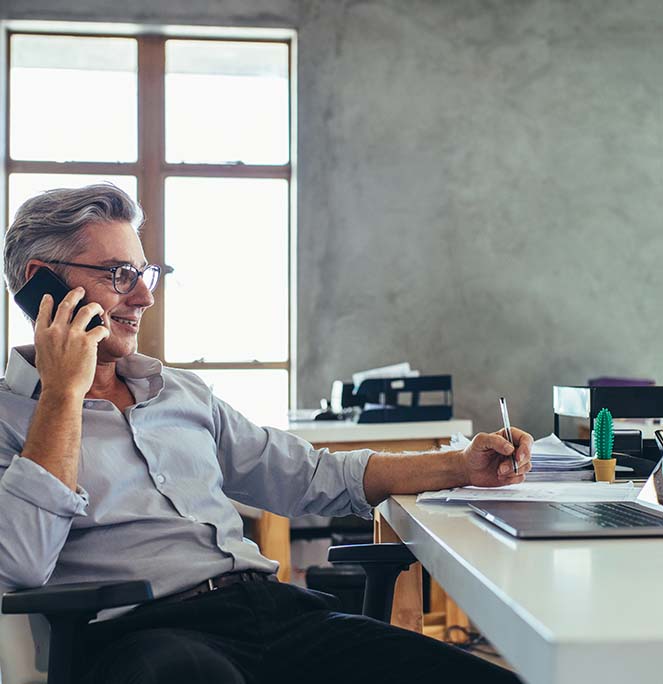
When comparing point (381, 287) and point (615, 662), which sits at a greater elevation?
point (381, 287)

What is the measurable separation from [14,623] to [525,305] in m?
4.18

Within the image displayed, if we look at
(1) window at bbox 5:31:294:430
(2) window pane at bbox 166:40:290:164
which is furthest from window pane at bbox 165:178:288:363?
(2) window pane at bbox 166:40:290:164

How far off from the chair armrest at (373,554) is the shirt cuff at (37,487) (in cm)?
40

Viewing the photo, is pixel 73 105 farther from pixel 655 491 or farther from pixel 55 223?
pixel 655 491

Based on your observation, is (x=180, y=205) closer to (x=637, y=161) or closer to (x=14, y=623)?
(x=637, y=161)

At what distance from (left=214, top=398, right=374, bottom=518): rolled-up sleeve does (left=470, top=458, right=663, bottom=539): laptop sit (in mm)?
410

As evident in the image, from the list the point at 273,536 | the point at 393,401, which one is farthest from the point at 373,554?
the point at 393,401

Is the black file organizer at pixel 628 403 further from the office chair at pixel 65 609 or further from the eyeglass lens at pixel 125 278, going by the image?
the eyeglass lens at pixel 125 278

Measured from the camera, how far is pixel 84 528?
52.4 inches

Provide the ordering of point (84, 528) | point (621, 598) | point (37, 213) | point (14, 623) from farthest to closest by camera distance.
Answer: point (37, 213), point (84, 528), point (14, 623), point (621, 598)

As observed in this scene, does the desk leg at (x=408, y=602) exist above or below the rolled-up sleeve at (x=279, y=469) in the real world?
below

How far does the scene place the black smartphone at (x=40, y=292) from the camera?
1.49 meters

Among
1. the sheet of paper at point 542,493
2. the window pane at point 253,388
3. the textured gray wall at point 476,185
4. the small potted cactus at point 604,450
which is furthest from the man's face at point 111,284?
the window pane at point 253,388

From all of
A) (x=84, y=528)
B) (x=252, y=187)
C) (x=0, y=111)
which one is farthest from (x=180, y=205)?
(x=84, y=528)
